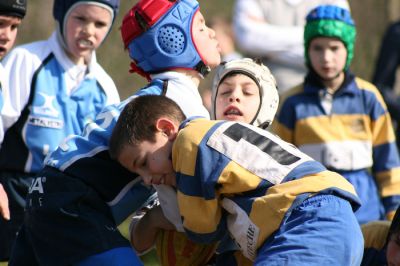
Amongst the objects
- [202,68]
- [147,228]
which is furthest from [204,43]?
[147,228]

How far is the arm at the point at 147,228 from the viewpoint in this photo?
430cm

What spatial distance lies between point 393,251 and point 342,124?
229 cm

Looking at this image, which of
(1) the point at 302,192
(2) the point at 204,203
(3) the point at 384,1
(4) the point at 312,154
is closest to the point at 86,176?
(2) the point at 204,203

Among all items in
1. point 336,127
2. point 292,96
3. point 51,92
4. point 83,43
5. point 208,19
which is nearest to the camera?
point 51,92

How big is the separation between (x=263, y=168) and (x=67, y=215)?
0.90 meters

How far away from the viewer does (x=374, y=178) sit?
666 cm

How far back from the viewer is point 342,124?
6.36 metres

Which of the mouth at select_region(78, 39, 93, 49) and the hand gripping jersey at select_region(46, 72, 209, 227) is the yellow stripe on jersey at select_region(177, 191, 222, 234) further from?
the mouth at select_region(78, 39, 93, 49)

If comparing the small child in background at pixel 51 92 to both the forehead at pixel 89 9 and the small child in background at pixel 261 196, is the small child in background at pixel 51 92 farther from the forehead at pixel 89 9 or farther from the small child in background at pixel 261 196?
the small child in background at pixel 261 196

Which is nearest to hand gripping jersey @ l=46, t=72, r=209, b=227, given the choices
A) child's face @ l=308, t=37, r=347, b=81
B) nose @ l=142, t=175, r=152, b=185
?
nose @ l=142, t=175, r=152, b=185

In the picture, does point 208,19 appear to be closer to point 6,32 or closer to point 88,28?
point 88,28

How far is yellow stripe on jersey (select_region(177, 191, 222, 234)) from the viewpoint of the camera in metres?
3.79

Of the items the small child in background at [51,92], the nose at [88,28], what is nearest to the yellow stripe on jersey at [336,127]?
the small child in background at [51,92]

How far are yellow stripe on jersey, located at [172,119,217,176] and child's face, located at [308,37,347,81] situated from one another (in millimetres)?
2742
